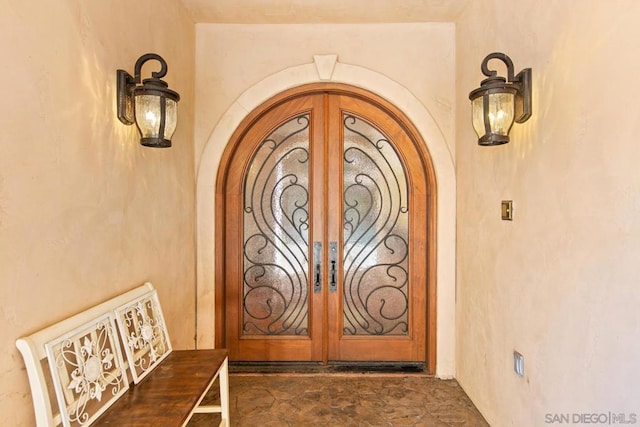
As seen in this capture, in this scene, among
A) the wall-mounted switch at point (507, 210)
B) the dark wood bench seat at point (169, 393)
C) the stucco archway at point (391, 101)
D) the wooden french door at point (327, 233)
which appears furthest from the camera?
the wooden french door at point (327, 233)

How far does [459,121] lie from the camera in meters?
2.62

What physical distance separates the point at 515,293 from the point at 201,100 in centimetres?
257

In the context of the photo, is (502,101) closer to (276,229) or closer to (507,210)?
(507,210)

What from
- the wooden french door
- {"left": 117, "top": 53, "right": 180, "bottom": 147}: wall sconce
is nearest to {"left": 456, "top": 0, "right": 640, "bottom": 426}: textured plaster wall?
the wooden french door

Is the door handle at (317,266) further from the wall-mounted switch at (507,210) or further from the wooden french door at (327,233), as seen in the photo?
the wall-mounted switch at (507,210)

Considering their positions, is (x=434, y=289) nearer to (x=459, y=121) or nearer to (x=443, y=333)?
(x=443, y=333)

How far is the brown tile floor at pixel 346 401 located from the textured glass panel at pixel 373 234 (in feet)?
1.35

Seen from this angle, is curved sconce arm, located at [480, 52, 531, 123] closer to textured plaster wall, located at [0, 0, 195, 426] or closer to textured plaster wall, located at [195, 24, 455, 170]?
textured plaster wall, located at [195, 24, 455, 170]

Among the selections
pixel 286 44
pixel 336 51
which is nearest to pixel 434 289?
pixel 336 51

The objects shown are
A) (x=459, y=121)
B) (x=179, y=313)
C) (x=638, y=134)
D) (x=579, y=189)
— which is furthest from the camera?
(x=459, y=121)

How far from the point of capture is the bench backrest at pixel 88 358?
3.63 feet

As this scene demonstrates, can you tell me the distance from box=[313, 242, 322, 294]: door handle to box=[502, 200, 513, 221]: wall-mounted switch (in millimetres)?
1375

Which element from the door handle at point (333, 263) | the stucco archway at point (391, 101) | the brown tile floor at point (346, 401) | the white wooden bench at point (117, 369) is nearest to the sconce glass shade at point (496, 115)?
the stucco archway at point (391, 101)

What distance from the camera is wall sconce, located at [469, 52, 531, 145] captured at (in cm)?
164
